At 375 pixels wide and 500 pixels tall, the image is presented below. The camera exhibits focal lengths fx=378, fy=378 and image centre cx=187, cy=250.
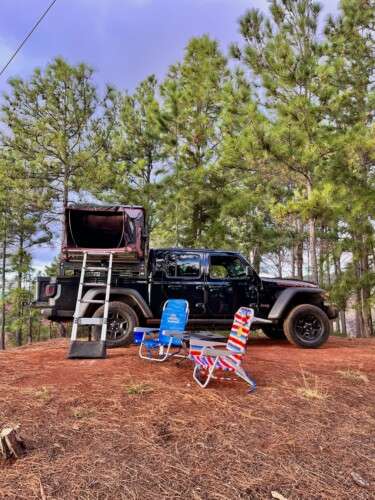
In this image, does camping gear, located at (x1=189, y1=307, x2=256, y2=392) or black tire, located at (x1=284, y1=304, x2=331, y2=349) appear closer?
camping gear, located at (x1=189, y1=307, x2=256, y2=392)

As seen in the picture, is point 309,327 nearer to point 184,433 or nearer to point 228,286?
point 228,286

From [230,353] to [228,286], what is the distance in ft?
10.7

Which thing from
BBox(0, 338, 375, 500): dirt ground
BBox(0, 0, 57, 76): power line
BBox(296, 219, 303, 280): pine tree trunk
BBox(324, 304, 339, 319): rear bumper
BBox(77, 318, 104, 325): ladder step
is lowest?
BBox(0, 338, 375, 500): dirt ground

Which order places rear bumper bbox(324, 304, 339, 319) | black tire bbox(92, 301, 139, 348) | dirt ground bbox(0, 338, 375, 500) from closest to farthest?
dirt ground bbox(0, 338, 375, 500)
black tire bbox(92, 301, 139, 348)
rear bumper bbox(324, 304, 339, 319)

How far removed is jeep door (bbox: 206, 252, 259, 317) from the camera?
7.51 meters

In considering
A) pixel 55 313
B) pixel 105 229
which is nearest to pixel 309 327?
pixel 105 229

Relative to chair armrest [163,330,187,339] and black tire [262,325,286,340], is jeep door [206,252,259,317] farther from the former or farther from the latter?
chair armrest [163,330,187,339]

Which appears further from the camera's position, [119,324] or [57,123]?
[57,123]

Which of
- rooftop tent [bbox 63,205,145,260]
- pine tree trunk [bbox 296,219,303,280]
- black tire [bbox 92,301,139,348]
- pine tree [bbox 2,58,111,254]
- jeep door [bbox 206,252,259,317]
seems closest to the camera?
black tire [bbox 92,301,139,348]

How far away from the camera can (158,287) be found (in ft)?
24.2

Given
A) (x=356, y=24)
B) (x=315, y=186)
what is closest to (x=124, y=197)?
(x=315, y=186)

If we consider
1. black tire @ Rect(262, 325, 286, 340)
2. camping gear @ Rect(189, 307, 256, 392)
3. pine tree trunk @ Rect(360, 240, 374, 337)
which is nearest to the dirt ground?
camping gear @ Rect(189, 307, 256, 392)

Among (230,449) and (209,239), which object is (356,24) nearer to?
(209,239)

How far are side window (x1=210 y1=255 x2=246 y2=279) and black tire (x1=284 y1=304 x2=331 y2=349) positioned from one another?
1.28m
